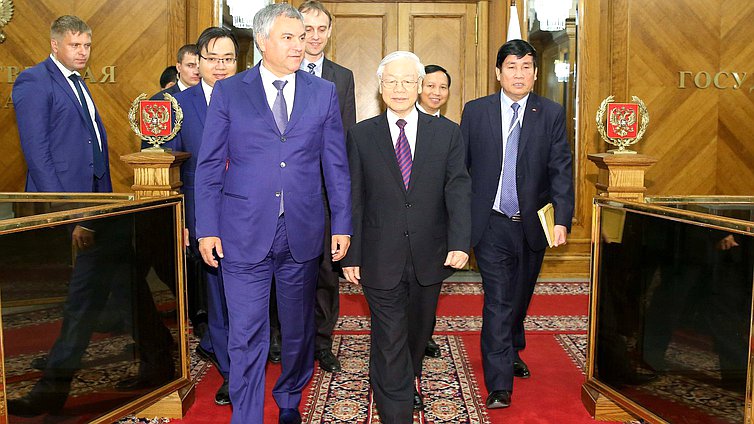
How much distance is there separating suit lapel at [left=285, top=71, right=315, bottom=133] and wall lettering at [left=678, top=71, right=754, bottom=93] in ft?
16.5

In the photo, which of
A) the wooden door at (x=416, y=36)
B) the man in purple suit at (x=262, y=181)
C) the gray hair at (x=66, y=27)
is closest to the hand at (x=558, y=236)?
the man in purple suit at (x=262, y=181)

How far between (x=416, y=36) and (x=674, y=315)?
188 inches

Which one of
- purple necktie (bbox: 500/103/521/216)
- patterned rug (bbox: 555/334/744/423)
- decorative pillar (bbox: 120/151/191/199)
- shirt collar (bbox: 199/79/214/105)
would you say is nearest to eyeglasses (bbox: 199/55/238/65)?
shirt collar (bbox: 199/79/214/105)

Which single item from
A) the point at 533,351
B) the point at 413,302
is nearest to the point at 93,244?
the point at 413,302

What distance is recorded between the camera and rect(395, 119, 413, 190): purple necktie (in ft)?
10.5

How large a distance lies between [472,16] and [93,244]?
16.6 ft

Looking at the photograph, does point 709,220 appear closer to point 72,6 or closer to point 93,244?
point 93,244

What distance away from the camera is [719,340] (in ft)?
8.73

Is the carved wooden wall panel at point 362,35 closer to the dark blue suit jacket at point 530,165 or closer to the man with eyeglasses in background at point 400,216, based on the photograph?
the dark blue suit jacket at point 530,165

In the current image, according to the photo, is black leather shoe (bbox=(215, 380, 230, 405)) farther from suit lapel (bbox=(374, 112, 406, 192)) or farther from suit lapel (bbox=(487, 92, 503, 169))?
suit lapel (bbox=(487, 92, 503, 169))

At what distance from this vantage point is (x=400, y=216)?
3176mm

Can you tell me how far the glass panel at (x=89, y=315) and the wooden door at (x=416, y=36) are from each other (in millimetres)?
4041

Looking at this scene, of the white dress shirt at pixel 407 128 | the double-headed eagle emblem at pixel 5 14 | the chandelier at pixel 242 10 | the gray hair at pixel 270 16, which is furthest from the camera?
the chandelier at pixel 242 10

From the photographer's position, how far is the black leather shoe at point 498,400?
3.59 meters
